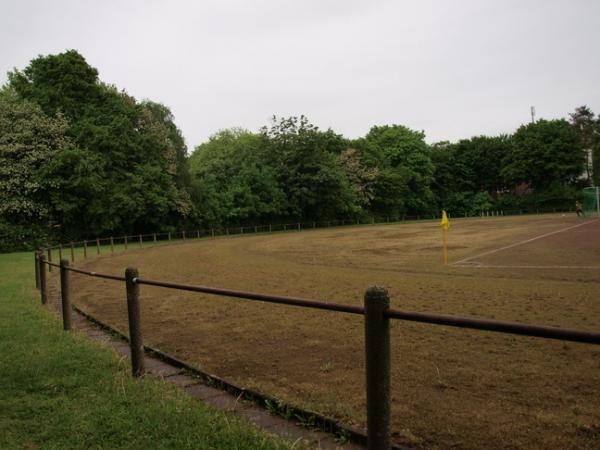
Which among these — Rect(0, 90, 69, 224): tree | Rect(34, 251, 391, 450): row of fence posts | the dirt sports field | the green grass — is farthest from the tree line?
Rect(34, 251, 391, 450): row of fence posts

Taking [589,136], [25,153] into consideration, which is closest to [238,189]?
[25,153]

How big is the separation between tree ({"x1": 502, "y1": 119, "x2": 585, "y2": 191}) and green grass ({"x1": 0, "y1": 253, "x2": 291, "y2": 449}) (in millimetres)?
82780

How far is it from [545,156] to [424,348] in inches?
3194

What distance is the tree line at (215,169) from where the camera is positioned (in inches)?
1359

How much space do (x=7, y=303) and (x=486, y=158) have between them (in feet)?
281

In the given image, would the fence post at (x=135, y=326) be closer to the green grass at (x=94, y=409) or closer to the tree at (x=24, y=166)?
the green grass at (x=94, y=409)

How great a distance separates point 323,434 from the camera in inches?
150

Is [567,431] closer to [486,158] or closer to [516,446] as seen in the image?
[516,446]

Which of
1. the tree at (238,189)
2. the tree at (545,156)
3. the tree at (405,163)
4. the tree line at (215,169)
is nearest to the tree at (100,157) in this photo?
the tree line at (215,169)

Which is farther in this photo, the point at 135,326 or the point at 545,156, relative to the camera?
the point at 545,156

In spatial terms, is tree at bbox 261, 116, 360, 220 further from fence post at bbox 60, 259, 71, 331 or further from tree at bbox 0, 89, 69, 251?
fence post at bbox 60, 259, 71, 331

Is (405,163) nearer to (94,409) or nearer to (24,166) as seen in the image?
(24,166)

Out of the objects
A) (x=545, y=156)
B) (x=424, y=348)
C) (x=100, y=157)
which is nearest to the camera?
(x=424, y=348)

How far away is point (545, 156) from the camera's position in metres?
77.1
